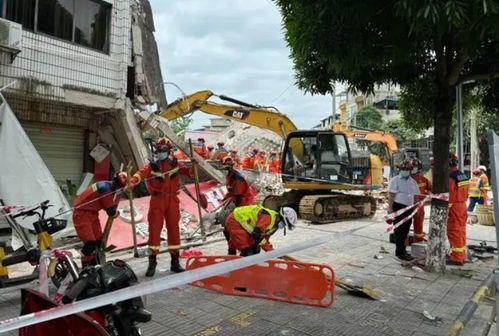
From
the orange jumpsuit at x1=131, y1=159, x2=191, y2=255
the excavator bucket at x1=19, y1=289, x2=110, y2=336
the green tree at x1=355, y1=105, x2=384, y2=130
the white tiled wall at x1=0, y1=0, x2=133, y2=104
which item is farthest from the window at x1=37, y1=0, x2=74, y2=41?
the green tree at x1=355, y1=105, x2=384, y2=130

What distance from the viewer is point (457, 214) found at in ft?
22.1

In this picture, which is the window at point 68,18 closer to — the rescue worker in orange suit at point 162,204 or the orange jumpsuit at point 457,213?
the rescue worker in orange suit at point 162,204

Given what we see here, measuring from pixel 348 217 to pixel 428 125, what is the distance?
212 inches

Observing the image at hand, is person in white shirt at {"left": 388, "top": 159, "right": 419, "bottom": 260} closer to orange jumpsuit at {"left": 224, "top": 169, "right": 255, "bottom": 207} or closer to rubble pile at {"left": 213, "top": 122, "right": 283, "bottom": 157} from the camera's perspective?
orange jumpsuit at {"left": 224, "top": 169, "right": 255, "bottom": 207}

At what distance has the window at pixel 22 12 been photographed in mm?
8539

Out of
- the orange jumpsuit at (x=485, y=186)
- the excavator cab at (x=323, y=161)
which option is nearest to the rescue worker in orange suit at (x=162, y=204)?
the excavator cab at (x=323, y=161)

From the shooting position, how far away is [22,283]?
491 centimetres

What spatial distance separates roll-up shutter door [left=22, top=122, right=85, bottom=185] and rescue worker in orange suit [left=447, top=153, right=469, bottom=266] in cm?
838

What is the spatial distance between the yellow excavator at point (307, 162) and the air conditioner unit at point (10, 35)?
485 cm

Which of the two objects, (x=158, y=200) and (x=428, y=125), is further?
(x=428, y=125)

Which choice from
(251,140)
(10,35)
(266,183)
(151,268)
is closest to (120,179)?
(151,268)

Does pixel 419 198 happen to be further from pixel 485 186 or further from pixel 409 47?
pixel 485 186

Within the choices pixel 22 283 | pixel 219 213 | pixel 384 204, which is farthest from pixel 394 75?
pixel 384 204

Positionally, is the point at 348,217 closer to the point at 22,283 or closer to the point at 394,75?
the point at 394,75
